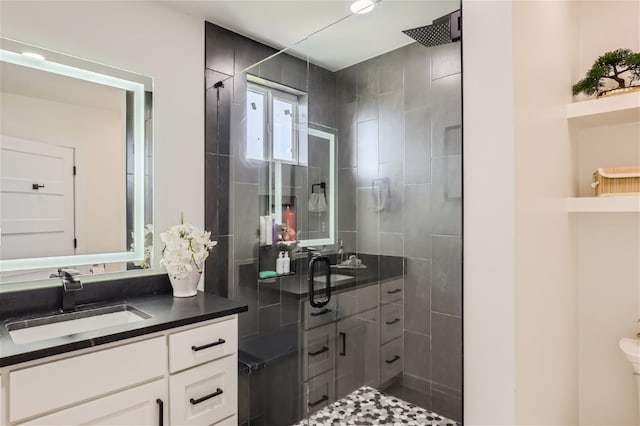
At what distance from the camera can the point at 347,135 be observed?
6.34 feet

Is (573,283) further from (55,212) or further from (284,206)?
(55,212)

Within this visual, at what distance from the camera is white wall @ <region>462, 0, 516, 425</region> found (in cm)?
107

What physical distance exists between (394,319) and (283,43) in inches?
77.0

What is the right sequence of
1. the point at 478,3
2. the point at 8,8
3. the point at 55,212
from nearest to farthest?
the point at 478,3 → the point at 8,8 → the point at 55,212

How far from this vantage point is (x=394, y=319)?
1.96m

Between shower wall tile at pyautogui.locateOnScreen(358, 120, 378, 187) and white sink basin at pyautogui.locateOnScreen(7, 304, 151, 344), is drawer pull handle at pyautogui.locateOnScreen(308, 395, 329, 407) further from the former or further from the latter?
shower wall tile at pyautogui.locateOnScreen(358, 120, 378, 187)

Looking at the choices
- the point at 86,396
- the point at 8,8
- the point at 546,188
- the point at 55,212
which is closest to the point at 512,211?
the point at 546,188

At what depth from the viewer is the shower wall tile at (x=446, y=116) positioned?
5.33ft

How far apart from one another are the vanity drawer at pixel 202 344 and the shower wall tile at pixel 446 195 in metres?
1.13

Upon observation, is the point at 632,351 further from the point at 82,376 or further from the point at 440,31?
the point at 82,376

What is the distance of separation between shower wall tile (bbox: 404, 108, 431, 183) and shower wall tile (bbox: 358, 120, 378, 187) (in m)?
0.17

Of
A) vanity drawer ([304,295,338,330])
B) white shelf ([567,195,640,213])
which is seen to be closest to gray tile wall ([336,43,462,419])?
vanity drawer ([304,295,338,330])

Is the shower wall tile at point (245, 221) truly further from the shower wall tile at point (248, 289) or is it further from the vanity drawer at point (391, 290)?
the vanity drawer at point (391, 290)

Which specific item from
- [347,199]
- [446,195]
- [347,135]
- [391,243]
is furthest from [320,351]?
[347,135]
